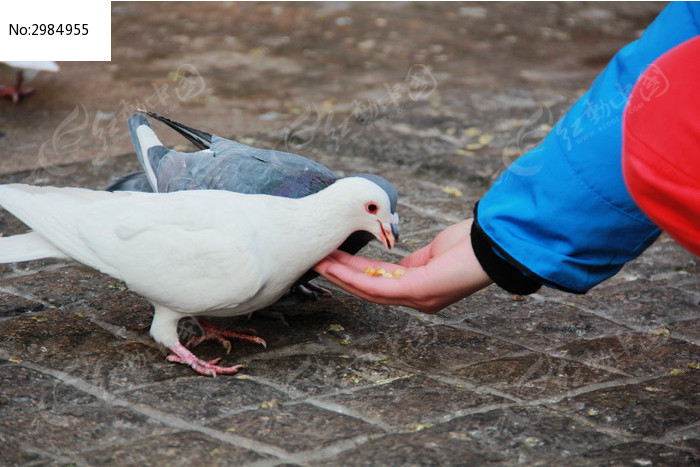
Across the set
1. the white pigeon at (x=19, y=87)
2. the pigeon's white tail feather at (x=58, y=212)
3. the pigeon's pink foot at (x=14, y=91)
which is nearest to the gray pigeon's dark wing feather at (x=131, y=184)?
the pigeon's white tail feather at (x=58, y=212)

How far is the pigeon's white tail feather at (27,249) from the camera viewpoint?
293cm

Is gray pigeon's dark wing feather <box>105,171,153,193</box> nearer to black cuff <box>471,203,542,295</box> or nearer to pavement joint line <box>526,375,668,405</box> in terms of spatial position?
black cuff <box>471,203,542,295</box>

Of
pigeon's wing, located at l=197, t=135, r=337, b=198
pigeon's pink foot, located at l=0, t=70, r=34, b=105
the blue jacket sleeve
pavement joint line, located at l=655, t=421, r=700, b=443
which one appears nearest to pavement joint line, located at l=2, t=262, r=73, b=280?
pigeon's wing, located at l=197, t=135, r=337, b=198

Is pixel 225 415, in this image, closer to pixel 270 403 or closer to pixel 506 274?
pixel 270 403

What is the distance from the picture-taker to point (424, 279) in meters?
2.89

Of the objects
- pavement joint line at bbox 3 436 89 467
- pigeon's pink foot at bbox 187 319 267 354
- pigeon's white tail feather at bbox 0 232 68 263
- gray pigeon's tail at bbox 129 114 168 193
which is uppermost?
gray pigeon's tail at bbox 129 114 168 193

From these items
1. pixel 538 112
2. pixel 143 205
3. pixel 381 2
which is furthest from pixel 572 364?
pixel 381 2

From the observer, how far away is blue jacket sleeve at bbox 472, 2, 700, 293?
238 centimetres

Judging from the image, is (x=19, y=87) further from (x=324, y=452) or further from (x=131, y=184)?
(x=324, y=452)

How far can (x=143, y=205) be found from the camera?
2.90 meters

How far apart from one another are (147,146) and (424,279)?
131cm

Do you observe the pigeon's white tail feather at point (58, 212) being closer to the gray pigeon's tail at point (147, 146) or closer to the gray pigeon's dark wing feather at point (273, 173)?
the gray pigeon's tail at point (147, 146)

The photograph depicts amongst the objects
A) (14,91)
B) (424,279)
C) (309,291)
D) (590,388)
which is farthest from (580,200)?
(14,91)

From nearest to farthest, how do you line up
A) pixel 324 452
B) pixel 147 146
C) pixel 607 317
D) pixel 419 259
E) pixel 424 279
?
pixel 324 452 → pixel 424 279 → pixel 419 259 → pixel 147 146 → pixel 607 317
